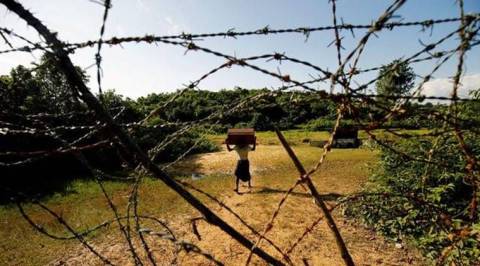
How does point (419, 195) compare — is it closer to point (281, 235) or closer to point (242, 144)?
point (281, 235)

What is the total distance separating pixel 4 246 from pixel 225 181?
5625 mm

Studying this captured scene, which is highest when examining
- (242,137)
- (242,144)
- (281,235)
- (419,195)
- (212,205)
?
(242,137)

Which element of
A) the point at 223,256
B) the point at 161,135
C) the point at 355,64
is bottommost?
the point at 223,256

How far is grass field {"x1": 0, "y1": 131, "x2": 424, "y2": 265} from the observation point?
6027 mm

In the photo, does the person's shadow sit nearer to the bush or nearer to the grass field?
the grass field

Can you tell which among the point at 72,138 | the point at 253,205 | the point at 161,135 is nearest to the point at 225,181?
the point at 253,205

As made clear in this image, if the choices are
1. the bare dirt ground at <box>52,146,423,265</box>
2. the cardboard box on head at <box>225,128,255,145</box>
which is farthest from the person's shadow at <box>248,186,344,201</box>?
the cardboard box on head at <box>225,128,255,145</box>

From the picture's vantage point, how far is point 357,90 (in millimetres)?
960

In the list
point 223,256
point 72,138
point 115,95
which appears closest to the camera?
point 223,256

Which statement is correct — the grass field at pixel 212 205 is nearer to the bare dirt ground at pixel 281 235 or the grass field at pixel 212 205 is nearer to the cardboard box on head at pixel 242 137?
the bare dirt ground at pixel 281 235

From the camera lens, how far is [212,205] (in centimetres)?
811

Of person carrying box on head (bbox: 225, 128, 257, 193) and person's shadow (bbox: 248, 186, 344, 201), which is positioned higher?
person carrying box on head (bbox: 225, 128, 257, 193)

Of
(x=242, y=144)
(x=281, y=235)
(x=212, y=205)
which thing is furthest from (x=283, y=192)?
(x=281, y=235)

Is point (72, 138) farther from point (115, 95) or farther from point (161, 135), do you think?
point (115, 95)
